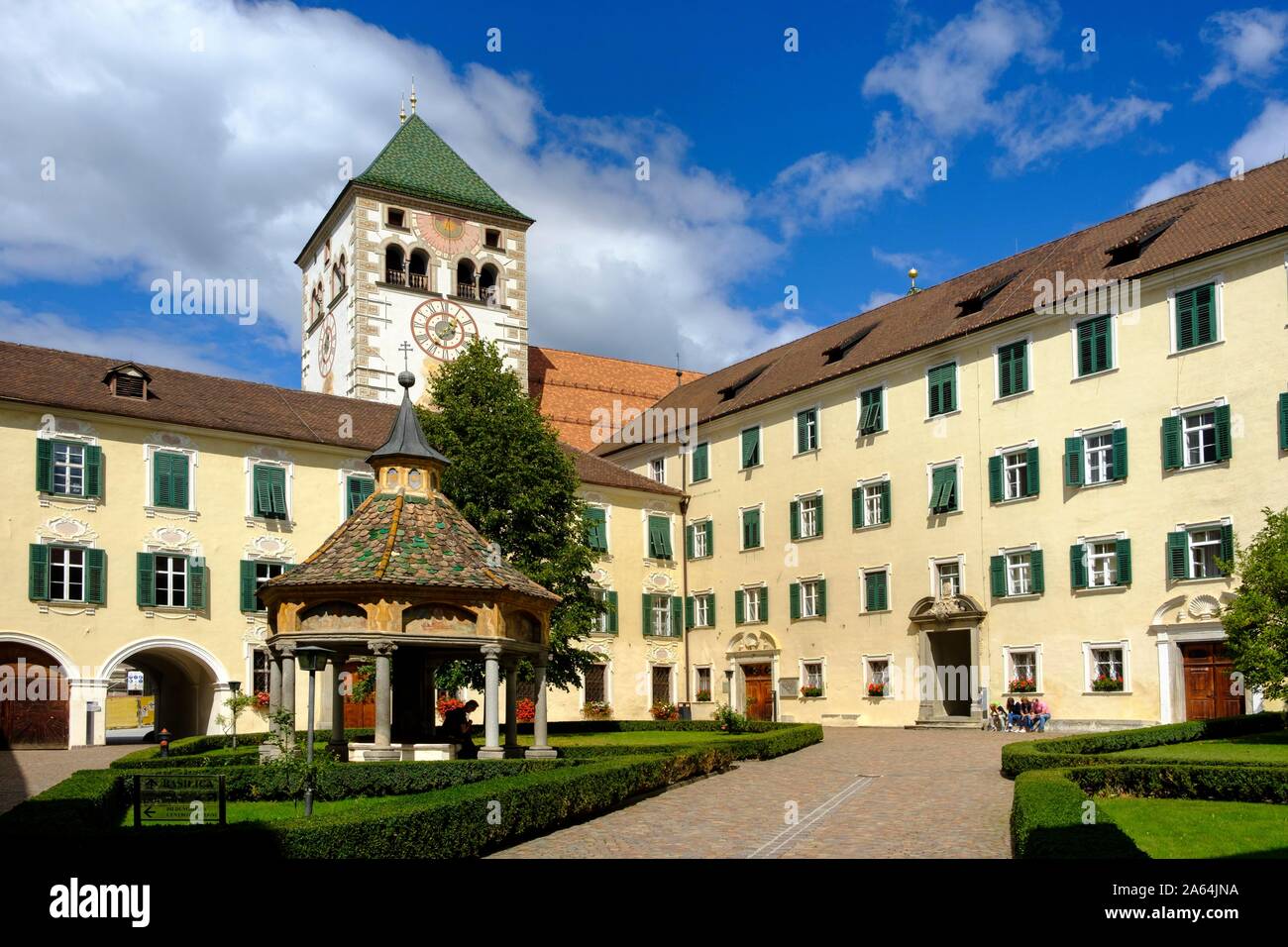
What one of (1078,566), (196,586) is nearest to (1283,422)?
(1078,566)

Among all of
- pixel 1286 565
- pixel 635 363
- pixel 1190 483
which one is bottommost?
pixel 1286 565

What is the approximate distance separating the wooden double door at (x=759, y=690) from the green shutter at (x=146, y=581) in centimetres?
2153

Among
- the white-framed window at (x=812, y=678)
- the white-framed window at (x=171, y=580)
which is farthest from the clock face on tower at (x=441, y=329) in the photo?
the white-framed window at (x=812, y=678)

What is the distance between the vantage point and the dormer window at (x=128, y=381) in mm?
40812

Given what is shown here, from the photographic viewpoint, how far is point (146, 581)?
3953 centimetres

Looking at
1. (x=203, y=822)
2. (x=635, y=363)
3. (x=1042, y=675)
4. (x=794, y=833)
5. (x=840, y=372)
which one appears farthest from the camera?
(x=635, y=363)

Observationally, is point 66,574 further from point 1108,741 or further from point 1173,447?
point 1173,447

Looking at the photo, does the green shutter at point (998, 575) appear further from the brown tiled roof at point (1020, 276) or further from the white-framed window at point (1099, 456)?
the brown tiled roof at point (1020, 276)

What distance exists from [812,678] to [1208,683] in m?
15.5

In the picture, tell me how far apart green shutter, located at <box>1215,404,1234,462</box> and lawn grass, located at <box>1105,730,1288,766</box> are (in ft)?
25.1

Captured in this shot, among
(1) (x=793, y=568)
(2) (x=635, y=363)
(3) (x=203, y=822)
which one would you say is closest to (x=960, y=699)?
(1) (x=793, y=568)

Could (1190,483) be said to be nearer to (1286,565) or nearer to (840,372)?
(1286,565)

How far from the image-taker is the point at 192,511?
40.9 m
